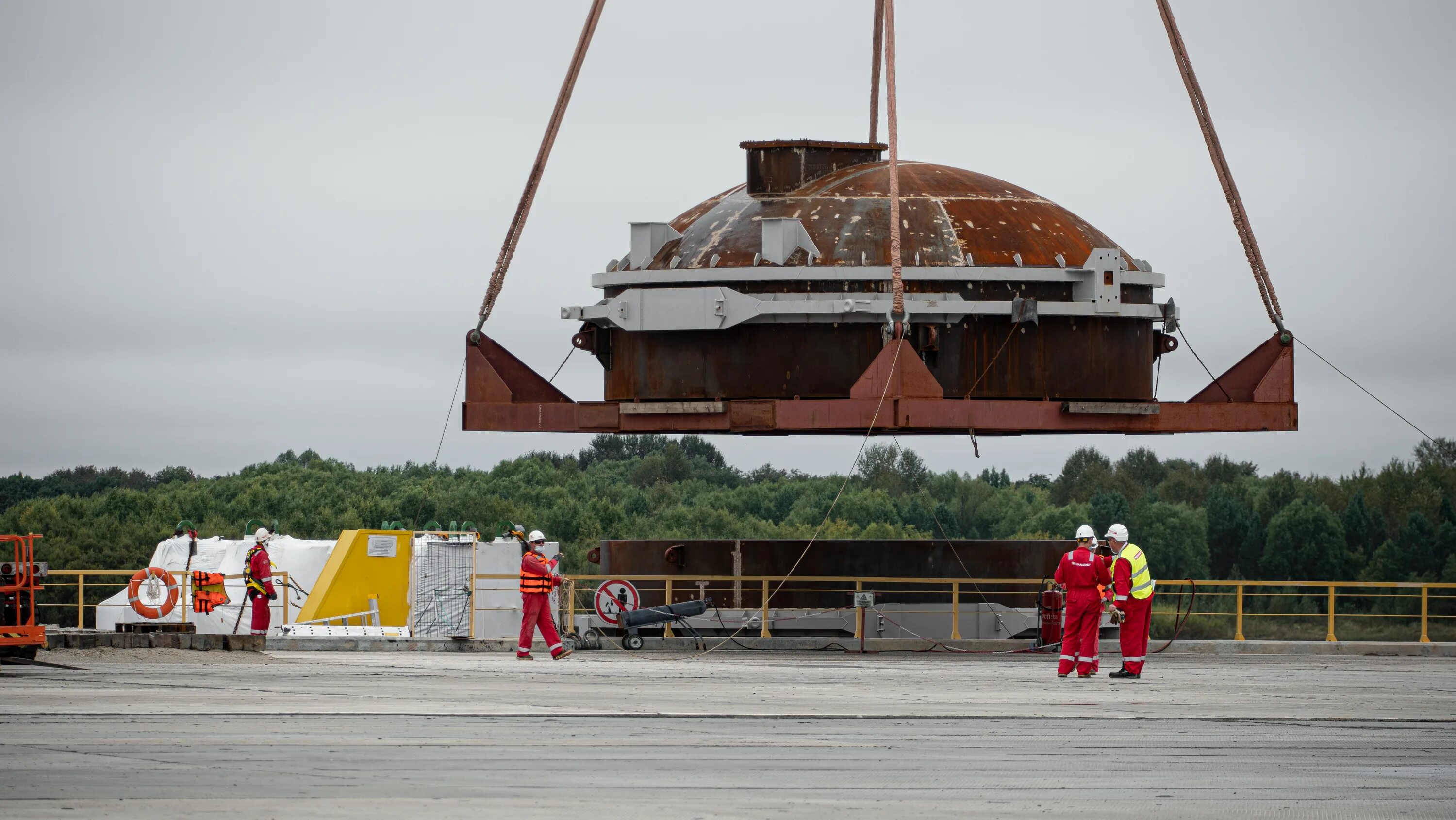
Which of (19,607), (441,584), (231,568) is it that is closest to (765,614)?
(441,584)

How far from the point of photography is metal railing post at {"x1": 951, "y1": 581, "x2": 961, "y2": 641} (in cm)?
2952

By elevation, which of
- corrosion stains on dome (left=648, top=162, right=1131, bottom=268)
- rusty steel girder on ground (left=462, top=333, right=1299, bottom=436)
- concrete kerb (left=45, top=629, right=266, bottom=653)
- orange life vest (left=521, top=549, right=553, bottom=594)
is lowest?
concrete kerb (left=45, top=629, right=266, bottom=653)

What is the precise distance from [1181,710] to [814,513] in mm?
79181

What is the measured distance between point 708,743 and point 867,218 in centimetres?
1626

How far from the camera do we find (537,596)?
23781mm

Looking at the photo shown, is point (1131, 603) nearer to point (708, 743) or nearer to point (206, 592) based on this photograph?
point (708, 743)

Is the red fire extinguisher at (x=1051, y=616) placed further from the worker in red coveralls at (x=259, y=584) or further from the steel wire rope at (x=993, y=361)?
the worker in red coveralls at (x=259, y=584)

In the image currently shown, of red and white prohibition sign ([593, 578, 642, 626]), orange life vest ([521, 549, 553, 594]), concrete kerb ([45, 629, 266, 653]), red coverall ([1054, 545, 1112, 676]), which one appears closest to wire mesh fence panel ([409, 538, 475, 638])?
red and white prohibition sign ([593, 578, 642, 626])

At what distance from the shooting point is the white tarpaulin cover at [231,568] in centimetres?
3603

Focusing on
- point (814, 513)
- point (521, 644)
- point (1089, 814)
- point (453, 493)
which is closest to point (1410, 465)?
point (814, 513)

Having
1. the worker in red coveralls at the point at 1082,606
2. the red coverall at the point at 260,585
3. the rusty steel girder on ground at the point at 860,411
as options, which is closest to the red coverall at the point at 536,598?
the rusty steel girder on ground at the point at 860,411

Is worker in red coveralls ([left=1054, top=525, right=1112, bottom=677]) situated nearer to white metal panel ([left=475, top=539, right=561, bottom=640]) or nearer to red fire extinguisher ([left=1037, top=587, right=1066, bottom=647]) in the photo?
A: red fire extinguisher ([left=1037, top=587, right=1066, bottom=647])

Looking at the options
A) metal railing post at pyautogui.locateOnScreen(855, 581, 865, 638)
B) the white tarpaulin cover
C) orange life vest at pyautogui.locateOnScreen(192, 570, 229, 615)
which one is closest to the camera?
orange life vest at pyautogui.locateOnScreen(192, 570, 229, 615)

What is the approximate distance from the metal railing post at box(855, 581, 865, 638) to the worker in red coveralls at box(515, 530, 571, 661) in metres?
6.40
